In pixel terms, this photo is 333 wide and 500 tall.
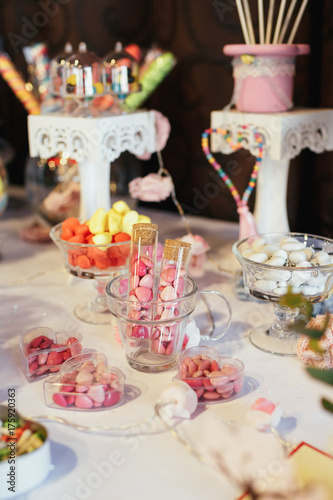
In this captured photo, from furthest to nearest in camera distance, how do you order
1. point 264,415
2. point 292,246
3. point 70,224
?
1. point 70,224
2. point 292,246
3. point 264,415

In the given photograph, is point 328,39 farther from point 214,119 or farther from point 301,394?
point 301,394

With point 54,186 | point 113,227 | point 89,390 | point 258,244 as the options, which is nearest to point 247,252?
point 258,244

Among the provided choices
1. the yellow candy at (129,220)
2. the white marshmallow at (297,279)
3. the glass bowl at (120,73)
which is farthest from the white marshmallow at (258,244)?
the glass bowl at (120,73)

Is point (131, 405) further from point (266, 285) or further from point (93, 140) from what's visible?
point (93, 140)

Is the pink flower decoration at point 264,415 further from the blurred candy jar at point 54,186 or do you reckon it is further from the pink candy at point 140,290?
the blurred candy jar at point 54,186

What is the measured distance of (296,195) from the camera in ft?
4.57

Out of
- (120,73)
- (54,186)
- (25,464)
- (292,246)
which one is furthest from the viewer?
(54,186)

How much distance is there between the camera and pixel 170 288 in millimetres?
832

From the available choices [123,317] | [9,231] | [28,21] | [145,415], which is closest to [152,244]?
[123,317]

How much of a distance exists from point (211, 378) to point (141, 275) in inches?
7.5

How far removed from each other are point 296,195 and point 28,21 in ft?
3.34

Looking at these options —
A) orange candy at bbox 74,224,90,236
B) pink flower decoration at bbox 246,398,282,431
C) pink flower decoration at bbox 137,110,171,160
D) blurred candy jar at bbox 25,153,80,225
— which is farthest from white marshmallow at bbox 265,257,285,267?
blurred candy jar at bbox 25,153,80,225

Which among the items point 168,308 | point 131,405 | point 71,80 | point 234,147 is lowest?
point 131,405

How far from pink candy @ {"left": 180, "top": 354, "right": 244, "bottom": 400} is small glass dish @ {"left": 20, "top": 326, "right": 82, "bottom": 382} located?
187 millimetres
